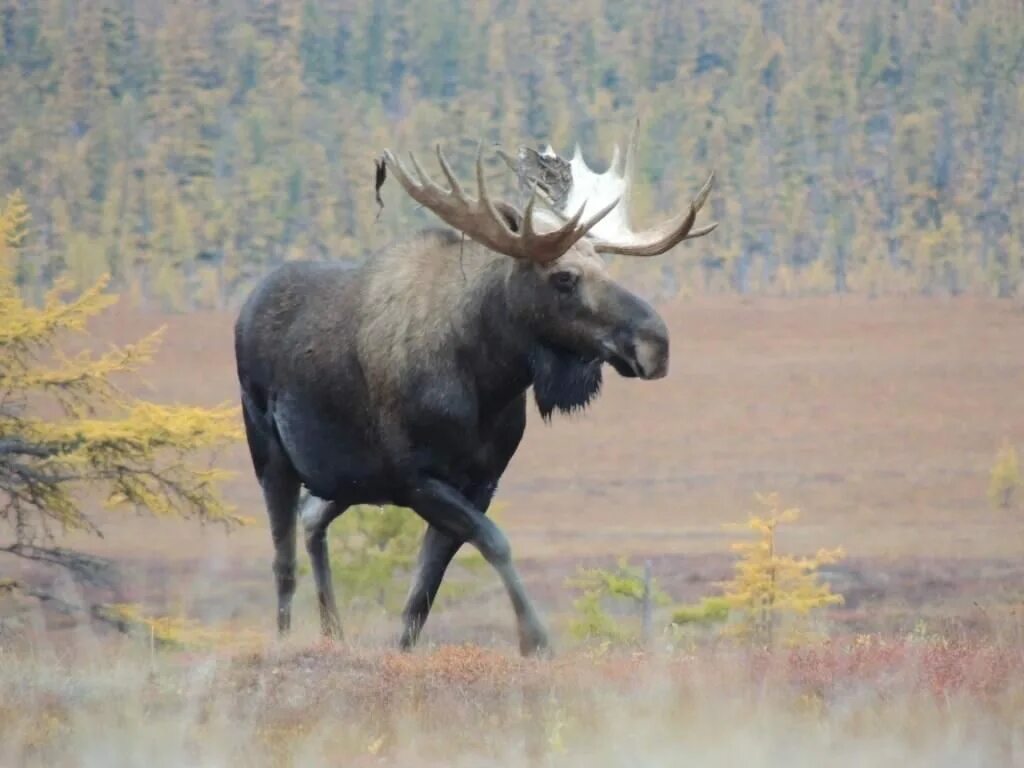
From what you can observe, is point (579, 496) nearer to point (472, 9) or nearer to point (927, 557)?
point (927, 557)

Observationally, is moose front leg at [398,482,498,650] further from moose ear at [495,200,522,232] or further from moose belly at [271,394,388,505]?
moose ear at [495,200,522,232]

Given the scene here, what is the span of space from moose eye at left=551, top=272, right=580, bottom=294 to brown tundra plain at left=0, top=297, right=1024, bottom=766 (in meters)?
1.93

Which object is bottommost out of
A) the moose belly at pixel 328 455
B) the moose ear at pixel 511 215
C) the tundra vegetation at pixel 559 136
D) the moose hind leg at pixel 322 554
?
the tundra vegetation at pixel 559 136

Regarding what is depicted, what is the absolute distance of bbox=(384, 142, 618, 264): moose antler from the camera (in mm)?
10703

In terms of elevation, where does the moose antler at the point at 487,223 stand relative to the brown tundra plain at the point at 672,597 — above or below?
above

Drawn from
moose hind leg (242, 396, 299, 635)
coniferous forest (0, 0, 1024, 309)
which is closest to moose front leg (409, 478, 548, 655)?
moose hind leg (242, 396, 299, 635)

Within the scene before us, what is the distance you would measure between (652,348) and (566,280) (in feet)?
2.26

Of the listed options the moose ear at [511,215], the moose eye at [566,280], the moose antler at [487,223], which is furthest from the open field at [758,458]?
the moose antler at [487,223]

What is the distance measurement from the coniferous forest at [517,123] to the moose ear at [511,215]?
61970mm

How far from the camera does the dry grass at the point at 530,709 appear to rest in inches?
325

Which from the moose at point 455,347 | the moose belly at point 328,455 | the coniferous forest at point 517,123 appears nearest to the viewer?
the moose at point 455,347

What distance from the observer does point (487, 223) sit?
35.7 feet

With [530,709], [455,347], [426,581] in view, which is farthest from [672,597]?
[530,709]

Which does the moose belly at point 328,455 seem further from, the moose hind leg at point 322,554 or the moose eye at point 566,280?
the moose eye at point 566,280
